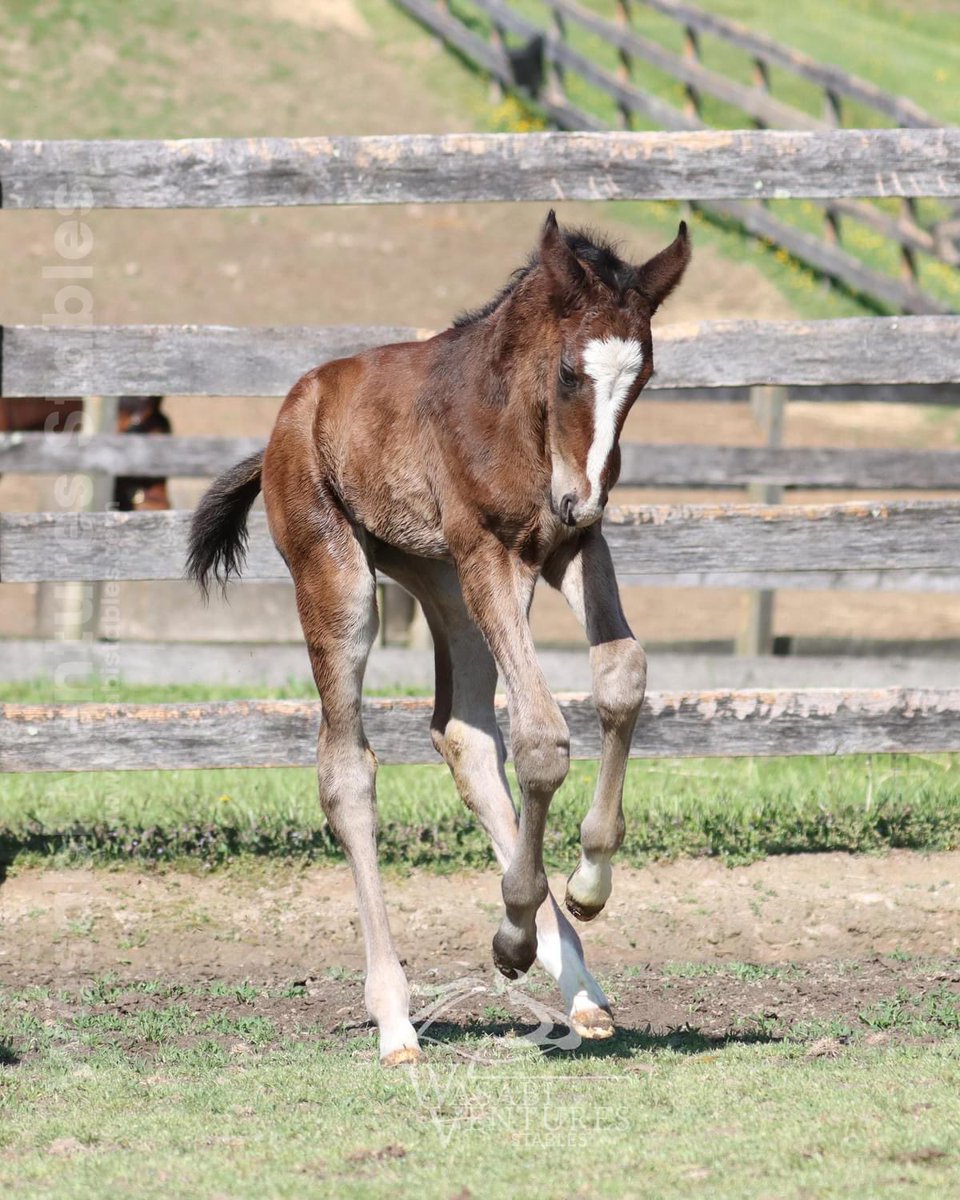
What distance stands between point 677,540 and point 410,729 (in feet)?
3.80

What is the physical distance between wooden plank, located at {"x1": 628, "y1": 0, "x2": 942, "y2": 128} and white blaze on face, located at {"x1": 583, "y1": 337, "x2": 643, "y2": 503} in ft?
47.7

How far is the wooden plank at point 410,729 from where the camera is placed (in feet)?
17.9

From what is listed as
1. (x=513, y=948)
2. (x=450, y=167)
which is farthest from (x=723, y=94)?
(x=513, y=948)

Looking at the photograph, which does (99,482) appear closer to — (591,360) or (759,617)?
(759,617)

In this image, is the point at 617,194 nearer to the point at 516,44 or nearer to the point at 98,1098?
the point at 98,1098

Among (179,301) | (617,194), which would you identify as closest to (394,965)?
(617,194)

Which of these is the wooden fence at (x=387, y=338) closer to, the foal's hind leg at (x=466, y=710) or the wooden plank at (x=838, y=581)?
the foal's hind leg at (x=466, y=710)

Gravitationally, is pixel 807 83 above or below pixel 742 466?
above

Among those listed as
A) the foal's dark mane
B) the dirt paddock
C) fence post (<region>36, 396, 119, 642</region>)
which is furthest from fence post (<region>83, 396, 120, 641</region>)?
the foal's dark mane

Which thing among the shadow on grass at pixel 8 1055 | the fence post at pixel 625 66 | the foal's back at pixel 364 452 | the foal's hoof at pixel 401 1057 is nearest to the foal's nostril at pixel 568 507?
the foal's back at pixel 364 452

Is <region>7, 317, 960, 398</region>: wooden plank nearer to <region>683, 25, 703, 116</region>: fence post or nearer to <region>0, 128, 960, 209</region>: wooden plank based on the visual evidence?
<region>0, 128, 960, 209</region>: wooden plank

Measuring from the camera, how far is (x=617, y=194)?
5445 mm

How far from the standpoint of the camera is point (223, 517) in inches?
187

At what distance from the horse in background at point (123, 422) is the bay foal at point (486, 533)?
198 inches
